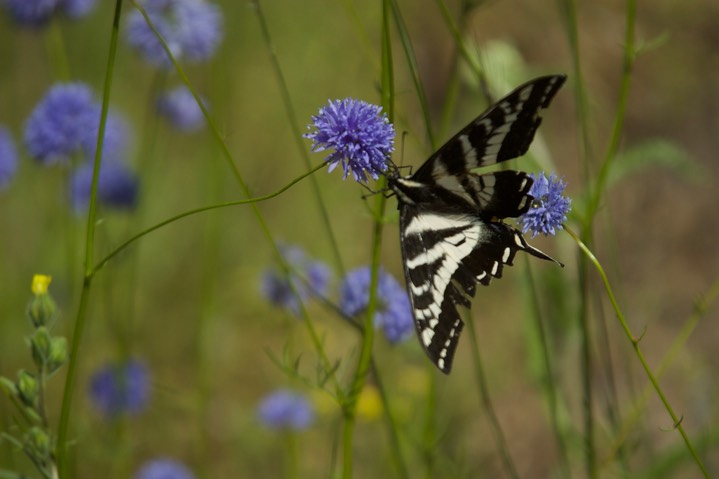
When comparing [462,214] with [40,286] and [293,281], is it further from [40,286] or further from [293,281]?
[293,281]

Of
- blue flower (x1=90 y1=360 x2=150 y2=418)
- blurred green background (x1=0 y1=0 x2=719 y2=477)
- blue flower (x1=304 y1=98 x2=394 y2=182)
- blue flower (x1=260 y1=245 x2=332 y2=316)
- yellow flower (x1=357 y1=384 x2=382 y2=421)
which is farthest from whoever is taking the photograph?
blurred green background (x1=0 y1=0 x2=719 y2=477)

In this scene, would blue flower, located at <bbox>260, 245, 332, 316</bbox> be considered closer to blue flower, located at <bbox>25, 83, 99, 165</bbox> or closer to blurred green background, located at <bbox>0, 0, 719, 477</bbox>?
blurred green background, located at <bbox>0, 0, 719, 477</bbox>

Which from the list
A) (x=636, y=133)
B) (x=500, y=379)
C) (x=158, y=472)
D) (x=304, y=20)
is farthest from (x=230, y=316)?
(x=636, y=133)

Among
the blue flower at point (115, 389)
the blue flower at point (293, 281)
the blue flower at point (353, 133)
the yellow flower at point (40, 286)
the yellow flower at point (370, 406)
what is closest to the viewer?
the blue flower at point (353, 133)

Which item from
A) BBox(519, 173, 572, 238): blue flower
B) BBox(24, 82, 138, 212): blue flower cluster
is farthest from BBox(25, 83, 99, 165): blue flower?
BBox(519, 173, 572, 238): blue flower

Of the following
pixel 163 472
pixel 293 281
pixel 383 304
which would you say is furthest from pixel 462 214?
pixel 163 472

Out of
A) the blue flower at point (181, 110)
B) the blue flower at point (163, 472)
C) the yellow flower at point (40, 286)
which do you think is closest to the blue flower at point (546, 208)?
the yellow flower at point (40, 286)

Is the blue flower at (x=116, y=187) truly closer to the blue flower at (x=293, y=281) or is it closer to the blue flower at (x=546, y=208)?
the blue flower at (x=293, y=281)
